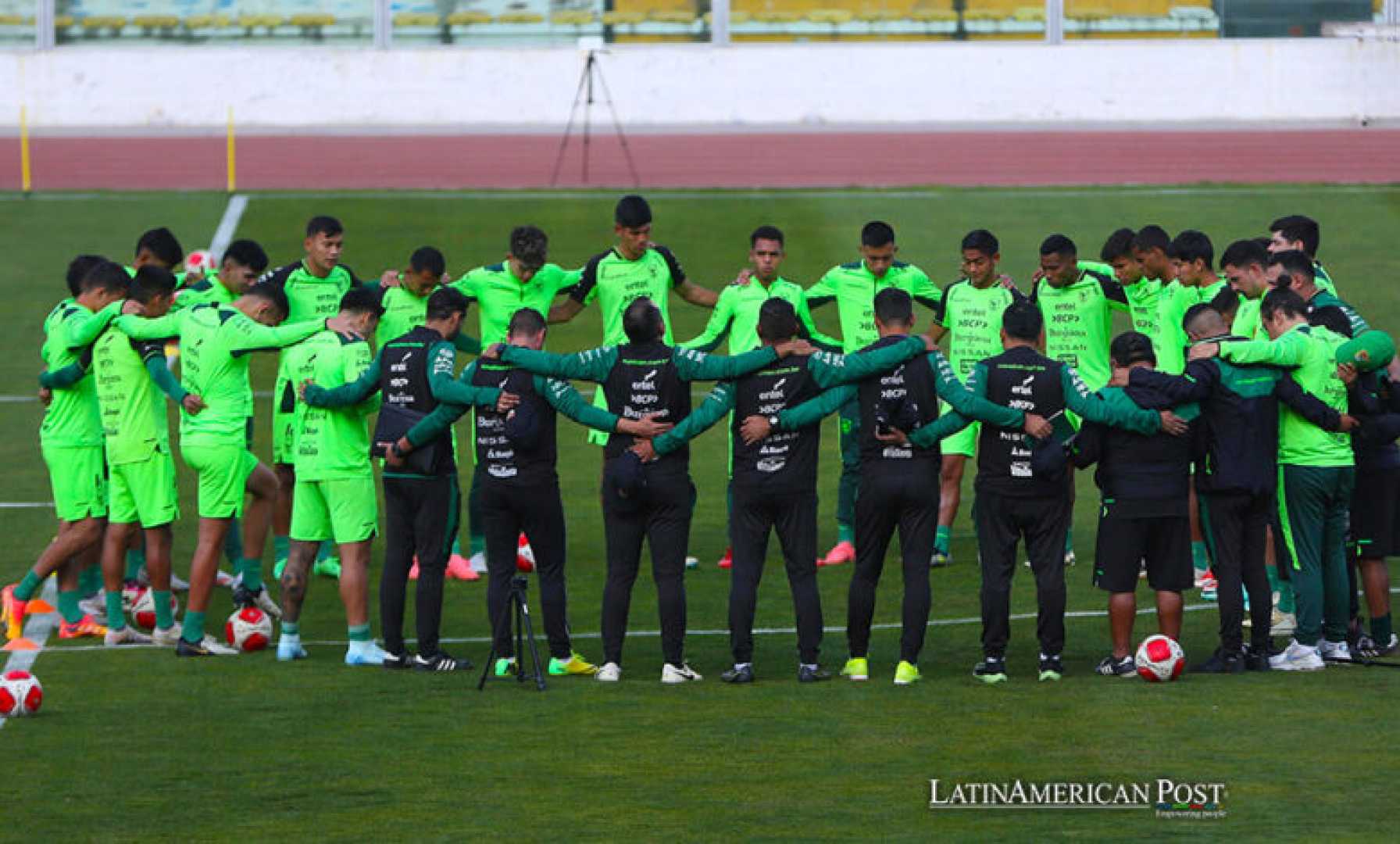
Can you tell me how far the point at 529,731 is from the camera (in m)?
10.8

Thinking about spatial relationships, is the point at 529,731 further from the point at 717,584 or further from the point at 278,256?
the point at 278,256

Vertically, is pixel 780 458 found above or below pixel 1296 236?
below

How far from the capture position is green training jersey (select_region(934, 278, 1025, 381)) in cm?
1481

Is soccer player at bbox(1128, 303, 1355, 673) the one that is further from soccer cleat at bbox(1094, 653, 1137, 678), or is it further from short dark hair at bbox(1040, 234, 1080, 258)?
short dark hair at bbox(1040, 234, 1080, 258)

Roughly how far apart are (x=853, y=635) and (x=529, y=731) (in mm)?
2156

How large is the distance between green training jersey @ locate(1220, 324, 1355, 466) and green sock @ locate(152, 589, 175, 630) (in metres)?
6.61

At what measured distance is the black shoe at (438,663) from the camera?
41.0 feet

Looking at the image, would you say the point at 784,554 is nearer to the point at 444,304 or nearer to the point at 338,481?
the point at 444,304

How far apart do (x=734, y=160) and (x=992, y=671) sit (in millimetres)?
27163

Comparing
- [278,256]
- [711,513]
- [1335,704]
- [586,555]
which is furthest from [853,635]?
[278,256]

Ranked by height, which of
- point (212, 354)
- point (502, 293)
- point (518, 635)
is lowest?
point (518, 635)

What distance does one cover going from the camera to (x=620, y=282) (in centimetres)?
1512

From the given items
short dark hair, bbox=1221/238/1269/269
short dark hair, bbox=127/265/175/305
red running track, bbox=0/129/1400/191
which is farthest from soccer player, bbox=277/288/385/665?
red running track, bbox=0/129/1400/191

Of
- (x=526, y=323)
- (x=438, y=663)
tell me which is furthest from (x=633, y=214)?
(x=438, y=663)
